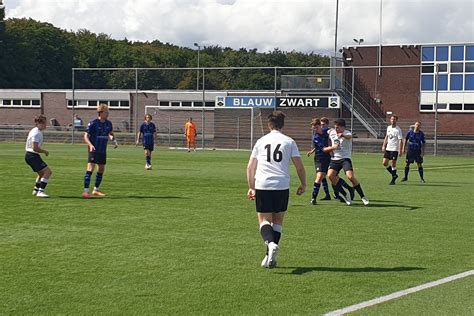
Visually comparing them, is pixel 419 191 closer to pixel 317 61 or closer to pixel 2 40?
pixel 2 40

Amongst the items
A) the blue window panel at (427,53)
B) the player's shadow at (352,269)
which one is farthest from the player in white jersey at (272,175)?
the blue window panel at (427,53)

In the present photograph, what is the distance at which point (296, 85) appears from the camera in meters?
47.6

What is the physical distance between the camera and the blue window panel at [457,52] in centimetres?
5359

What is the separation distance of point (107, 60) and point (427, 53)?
57.5m

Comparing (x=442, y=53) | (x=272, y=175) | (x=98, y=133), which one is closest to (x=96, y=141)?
(x=98, y=133)

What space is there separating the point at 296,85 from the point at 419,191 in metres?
29.1

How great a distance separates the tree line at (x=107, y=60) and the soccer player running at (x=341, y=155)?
40702 millimetres

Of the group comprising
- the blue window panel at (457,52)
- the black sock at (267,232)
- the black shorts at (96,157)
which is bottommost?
the black sock at (267,232)

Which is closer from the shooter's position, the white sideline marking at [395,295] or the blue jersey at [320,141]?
the white sideline marking at [395,295]

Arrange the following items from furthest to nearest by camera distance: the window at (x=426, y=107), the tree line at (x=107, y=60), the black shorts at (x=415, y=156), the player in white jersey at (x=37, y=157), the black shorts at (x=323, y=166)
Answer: the tree line at (x=107, y=60) < the window at (x=426, y=107) < the black shorts at (x=415, y=156) < the black shorts at (x=323, y=166) < the player in white jersey at (x=37, y=157)

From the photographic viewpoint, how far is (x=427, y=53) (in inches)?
2232

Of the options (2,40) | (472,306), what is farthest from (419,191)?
(2,40)

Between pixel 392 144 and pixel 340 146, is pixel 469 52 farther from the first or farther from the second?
pixel 340 146

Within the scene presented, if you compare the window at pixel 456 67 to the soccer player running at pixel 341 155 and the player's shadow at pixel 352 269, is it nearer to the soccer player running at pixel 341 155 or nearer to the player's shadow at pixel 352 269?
the soccer player running at pixel 341 155
